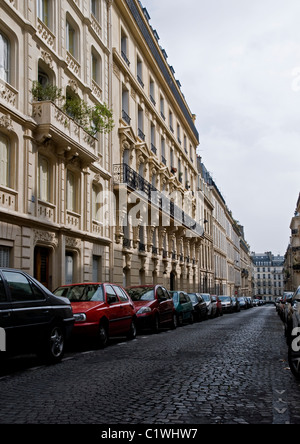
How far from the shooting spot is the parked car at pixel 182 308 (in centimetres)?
2065

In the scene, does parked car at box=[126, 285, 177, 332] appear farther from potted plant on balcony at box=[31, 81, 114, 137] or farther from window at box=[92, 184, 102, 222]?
potted plant on balcony at box=[31, 81, 114, 137]

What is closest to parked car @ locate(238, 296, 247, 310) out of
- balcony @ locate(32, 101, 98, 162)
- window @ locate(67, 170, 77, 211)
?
window @ locate(67, 170, 77, 211)

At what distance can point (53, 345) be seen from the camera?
935 centimetres

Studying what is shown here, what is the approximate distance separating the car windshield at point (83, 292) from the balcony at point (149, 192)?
40.2 feet

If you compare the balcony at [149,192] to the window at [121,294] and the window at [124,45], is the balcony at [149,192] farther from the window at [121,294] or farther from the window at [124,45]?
the window at [121,294]

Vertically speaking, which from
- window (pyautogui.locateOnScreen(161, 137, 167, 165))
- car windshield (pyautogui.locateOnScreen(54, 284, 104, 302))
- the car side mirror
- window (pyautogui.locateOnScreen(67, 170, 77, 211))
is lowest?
the car side mirror

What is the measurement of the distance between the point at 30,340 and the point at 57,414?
323cm

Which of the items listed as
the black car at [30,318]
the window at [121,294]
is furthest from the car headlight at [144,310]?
the black car at [30,318]

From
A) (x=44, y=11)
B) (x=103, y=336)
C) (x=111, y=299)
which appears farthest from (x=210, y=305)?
(x=103, y=336)

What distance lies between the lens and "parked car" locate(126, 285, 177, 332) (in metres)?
16.3

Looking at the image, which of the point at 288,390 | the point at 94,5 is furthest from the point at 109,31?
the point at 288,390

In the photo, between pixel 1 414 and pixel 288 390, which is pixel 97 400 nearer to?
pixel 1 414

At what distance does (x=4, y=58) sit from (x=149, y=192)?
49.9 feet

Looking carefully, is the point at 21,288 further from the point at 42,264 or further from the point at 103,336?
the point at 42,264
